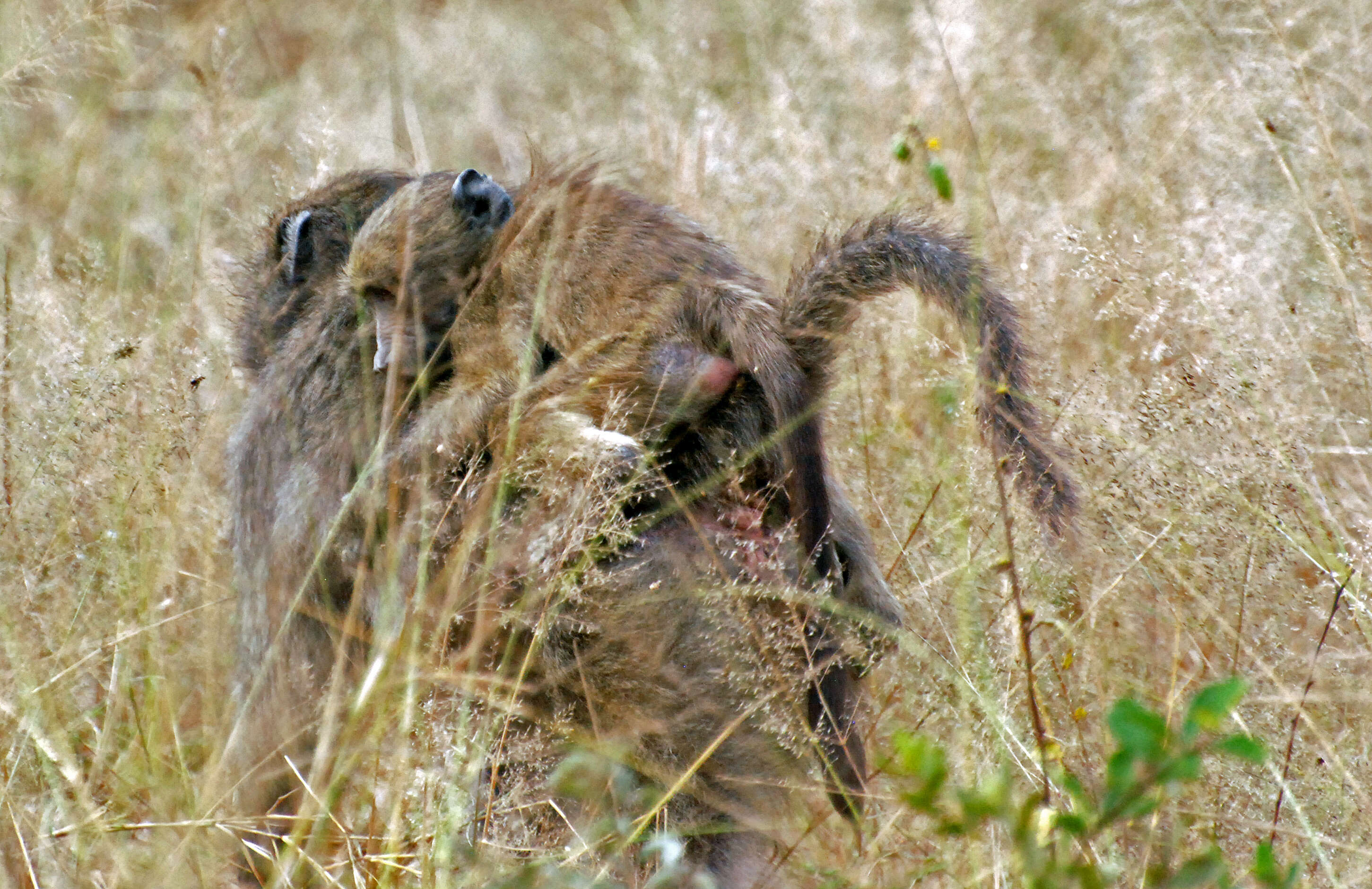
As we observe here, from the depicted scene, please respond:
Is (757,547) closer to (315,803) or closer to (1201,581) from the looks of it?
(315,803)

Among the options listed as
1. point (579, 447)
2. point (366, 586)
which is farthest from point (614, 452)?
point (366, 586)

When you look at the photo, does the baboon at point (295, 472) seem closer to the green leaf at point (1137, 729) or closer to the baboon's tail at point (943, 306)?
the baboon's tail at point (943, 306)

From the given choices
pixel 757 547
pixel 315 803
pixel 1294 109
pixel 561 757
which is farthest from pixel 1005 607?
pixel 1294 109

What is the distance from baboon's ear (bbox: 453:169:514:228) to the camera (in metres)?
3.21

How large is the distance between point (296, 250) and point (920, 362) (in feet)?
6.38

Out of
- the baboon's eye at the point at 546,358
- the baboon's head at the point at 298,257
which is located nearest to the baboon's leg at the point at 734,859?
the baboon's eye at the point at 546,358

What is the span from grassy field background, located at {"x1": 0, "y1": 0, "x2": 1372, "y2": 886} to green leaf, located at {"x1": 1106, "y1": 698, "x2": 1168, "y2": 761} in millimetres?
930

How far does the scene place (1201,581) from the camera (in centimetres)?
323

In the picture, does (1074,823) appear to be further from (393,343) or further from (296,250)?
(296,250)

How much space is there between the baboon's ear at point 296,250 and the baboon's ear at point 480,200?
465 mm

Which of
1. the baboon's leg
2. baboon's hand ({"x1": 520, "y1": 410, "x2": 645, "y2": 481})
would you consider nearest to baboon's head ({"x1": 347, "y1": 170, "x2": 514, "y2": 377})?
baboon's hand ({"x1": 520, "y1": 410, "x2": 645, "y2": 481})

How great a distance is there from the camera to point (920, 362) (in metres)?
4.34

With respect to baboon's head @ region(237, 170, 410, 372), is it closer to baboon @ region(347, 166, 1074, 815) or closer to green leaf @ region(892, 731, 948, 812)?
baboon @ region(347, 166, 1074, 815)

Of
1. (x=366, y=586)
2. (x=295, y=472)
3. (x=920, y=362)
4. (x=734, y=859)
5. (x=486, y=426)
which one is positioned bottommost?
(x=734, y=859)
